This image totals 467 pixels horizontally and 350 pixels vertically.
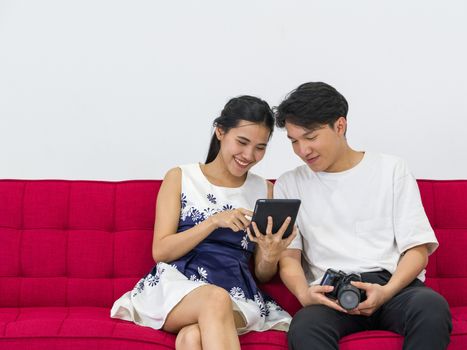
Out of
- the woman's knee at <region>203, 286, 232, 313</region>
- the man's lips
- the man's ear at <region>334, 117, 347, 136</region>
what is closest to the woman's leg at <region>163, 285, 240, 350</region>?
the woman's knee at <region>203, 286, 232, 313</region>

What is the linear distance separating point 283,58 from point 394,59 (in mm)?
458

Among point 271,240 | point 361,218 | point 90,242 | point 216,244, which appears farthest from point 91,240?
point 361,218

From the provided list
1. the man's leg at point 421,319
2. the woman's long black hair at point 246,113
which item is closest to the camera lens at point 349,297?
the man's leg at point 421,319

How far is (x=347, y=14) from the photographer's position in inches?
135

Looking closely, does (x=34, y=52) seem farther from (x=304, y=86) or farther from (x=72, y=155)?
(x=304, y=86)

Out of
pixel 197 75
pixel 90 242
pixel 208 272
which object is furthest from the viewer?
pixel 197 75

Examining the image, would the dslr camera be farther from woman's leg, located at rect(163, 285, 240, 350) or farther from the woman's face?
the woman's face

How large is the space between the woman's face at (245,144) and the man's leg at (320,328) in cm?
53

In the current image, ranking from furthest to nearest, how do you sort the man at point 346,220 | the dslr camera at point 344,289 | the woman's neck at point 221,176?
the woman's neck at point 221,176
the man at point 346,220
the dslr camera at point 344,289

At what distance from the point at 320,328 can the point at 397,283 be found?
1.01 ft

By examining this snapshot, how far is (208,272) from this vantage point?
8.41 feet

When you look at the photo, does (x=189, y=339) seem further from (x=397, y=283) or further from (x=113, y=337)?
(x=397, y=283)

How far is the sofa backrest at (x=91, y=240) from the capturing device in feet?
9.14

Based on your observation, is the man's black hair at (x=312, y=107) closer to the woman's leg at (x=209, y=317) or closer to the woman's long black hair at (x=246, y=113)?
the woman's long black hair at (x=246, y=113)
